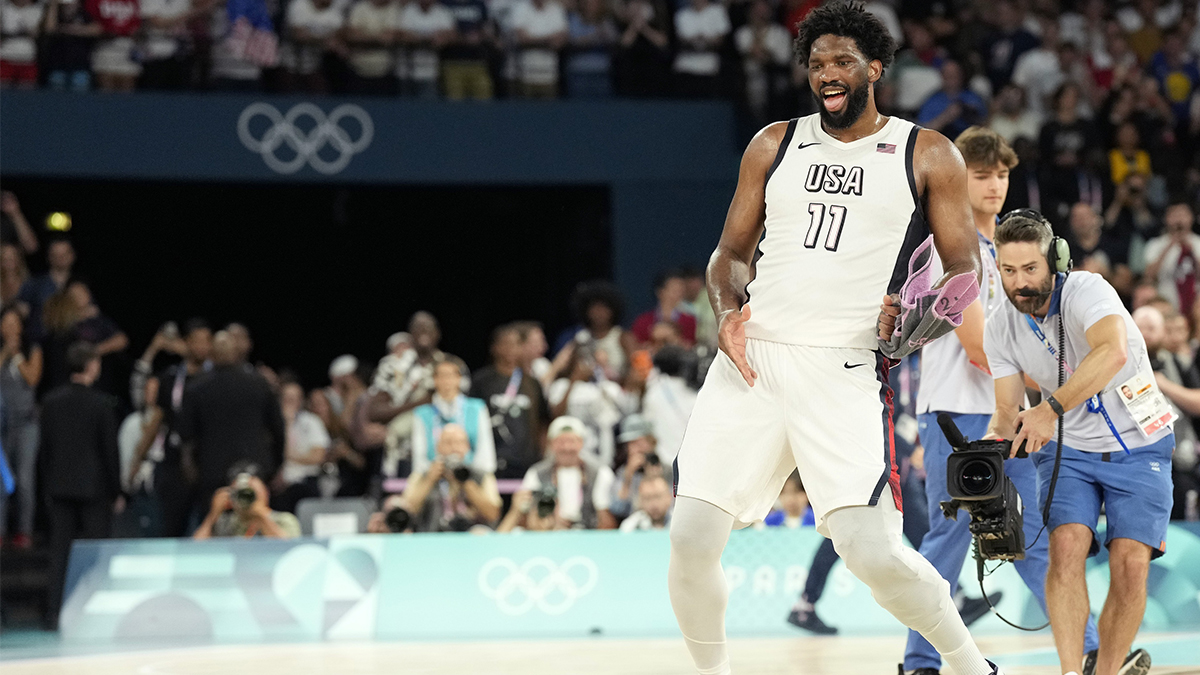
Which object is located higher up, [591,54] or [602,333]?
[591,54]

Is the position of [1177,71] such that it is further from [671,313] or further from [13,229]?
[13,229]

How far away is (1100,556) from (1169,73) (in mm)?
8941

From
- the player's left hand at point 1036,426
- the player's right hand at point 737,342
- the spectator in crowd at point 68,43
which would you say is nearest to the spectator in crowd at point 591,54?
the spectator in crowd at point 68,43

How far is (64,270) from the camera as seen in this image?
539 inches

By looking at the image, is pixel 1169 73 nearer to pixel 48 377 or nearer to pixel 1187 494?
pixel 1187 494

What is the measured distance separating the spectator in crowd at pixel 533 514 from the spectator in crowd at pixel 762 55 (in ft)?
22.6

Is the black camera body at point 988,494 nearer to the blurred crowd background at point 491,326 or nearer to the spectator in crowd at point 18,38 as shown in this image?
the blurred crowd background at point 491,326

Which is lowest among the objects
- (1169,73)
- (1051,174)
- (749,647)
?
(749,647)

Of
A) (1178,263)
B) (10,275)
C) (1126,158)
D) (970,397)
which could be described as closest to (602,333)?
(1178,263)

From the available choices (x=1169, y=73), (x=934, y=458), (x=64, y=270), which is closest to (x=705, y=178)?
(x=1169, y=73)

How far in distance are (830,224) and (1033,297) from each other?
1.26 m

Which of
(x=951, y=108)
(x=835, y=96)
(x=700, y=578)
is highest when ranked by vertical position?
(x=951, y=108)

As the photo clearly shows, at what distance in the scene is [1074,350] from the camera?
574cm

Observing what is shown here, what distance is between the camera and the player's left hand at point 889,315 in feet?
15.4
